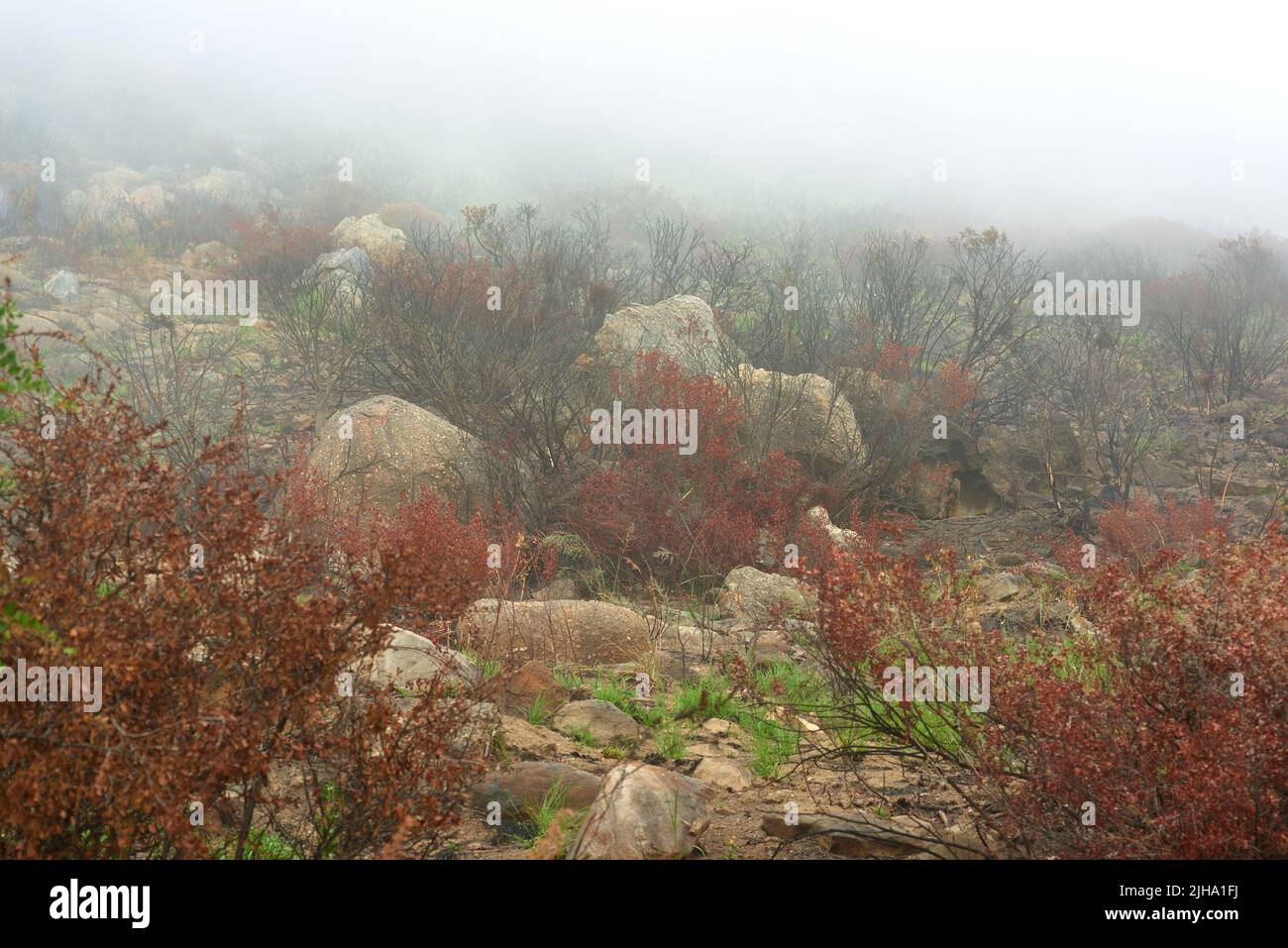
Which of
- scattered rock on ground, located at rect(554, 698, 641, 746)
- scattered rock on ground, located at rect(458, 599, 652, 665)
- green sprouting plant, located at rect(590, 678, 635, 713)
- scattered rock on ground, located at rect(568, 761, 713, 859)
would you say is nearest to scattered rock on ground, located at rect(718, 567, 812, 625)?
scattered rock on ground, located at rect(458, 599, 652, 665)

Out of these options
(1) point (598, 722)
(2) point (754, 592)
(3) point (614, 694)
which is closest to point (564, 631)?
(3) point (614, 694)

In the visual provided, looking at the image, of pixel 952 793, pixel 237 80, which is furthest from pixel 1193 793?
pixel 237 80

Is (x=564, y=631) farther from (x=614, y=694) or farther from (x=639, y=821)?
(x=639, y=821)

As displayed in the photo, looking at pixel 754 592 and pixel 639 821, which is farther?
pixel 754 592

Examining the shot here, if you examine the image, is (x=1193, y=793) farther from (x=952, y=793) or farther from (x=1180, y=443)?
(x=1180, y=443)

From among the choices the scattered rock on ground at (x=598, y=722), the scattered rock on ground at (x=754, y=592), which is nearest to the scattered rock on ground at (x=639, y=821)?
the scattered rock on ground at (x=598, y=722)

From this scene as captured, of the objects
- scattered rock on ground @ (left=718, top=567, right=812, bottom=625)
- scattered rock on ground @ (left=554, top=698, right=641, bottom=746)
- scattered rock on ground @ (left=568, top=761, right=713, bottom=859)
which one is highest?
scattered rock on ground @ (left=718, top=567, right=812, bottom=625)

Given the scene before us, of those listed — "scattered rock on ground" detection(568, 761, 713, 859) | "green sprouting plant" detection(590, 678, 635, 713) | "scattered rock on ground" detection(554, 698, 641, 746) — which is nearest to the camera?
"scattered rock on ground" detection(568, 761, 713, 859)

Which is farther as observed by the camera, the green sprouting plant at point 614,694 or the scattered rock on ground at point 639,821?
the green sprouting plant at point 614,694

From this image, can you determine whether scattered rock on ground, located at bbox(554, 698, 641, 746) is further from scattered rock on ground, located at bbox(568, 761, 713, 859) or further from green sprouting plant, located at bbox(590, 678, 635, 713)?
scattered rock on ground, located at bbox(568, 761, 713, 859)

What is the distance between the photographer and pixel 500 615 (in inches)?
219

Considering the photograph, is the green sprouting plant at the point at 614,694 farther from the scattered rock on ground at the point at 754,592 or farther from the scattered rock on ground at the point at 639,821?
the scattered rock on ground at the point at 639,821

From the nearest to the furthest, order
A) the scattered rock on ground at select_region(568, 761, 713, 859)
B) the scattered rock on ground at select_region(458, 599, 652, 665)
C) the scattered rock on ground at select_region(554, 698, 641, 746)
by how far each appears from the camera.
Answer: the scattered rock on ground at select_region(568, 761, 713, 859) → the scattered rock on ground at select_region(554, 698, 641, 746) → the scattered rock on ground at select_region(458, 599, 652, 665)

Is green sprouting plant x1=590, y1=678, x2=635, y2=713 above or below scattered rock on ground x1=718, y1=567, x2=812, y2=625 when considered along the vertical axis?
below
